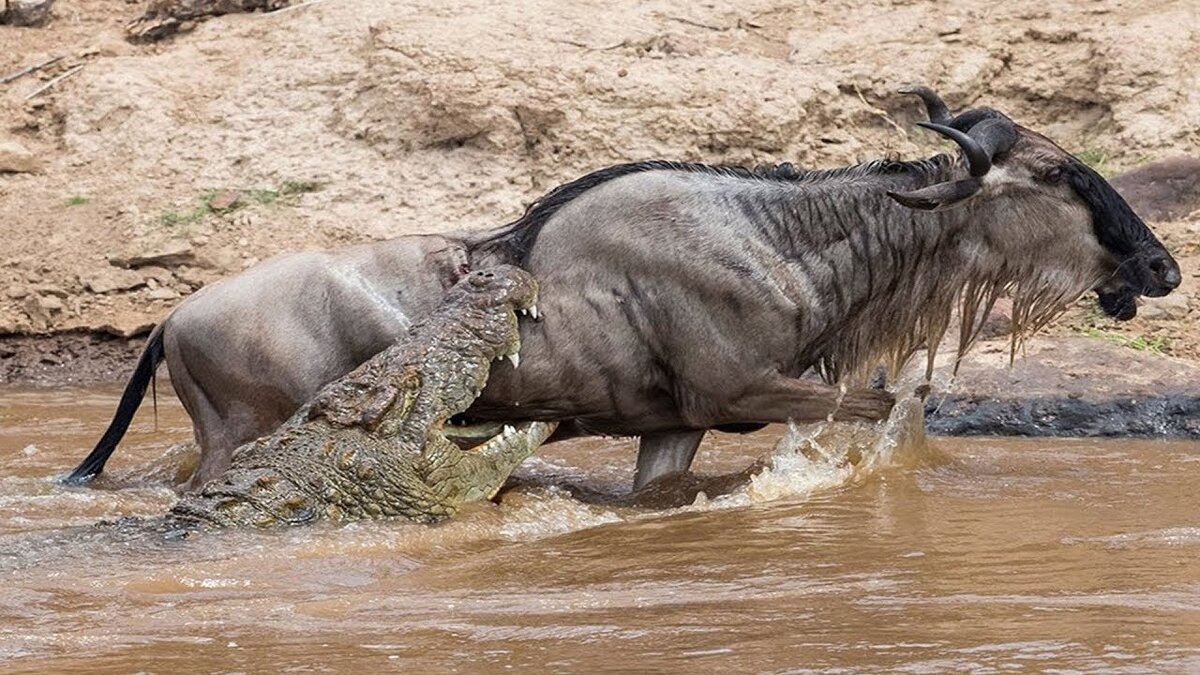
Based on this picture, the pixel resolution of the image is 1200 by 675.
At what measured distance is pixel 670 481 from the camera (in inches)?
277

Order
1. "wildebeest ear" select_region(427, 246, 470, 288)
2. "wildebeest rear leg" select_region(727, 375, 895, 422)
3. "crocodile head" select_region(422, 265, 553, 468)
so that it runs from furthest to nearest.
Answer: "wildebeest ear" select_region(427, 246, 470, 288) < "wildebeest rear leg" select_region(727, 375, 895, 422) < "crocodile head" select_region(422, 265, 553, 468)

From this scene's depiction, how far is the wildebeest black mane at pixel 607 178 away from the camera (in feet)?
23.0

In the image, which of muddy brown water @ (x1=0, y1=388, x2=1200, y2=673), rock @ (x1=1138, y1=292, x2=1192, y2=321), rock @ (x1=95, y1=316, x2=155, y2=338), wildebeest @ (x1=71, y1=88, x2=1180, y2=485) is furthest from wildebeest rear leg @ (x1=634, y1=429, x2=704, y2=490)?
rock @ (x1=95, y1=316, x2=155, y2=338)

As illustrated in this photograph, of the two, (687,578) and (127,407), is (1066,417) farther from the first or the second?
(127,407)

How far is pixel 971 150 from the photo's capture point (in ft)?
21.7

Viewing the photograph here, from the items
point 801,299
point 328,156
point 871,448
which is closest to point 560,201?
point 801,299

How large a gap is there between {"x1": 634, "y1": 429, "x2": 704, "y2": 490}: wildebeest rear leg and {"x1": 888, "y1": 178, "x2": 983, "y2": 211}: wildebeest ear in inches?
44.4

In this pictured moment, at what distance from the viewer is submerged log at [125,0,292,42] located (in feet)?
42.0

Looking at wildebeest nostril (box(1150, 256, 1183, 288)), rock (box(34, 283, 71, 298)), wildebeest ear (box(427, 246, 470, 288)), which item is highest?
wildebeest nostril (box(1150, 256, 1183, 288))

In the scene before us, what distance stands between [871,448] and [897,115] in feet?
15.5

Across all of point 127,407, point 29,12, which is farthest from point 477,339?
point 29,12

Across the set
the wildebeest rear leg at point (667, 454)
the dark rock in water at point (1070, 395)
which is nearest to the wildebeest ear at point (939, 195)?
the wildebeest rear leg at point (667, 454)

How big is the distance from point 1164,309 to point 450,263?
384cm

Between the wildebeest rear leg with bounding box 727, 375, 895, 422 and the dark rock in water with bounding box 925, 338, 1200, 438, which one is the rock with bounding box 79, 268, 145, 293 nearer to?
the dark rock in water with bounding box 925, 338, 1200, 438
